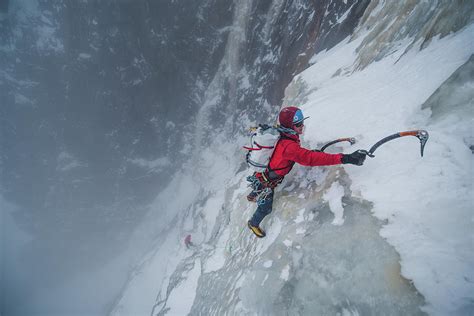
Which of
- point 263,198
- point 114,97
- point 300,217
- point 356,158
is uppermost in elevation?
point 114,97

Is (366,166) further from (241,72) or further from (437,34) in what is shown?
(241,72)

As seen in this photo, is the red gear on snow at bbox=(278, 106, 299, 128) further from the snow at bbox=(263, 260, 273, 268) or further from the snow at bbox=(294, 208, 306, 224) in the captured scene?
the snow at bbox=(263, 260, 273, 268)

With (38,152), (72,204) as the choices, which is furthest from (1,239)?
(38,152)

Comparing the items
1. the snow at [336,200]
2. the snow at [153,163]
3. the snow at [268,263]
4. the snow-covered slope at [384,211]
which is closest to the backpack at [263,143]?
the snow-covered slope at [384,211]

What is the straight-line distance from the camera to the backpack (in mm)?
4340

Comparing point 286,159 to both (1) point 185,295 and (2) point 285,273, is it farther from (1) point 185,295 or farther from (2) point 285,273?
(1) point 185,295

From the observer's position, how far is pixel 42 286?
43094mm

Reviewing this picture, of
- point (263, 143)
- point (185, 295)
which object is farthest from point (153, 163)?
point (263, 143)

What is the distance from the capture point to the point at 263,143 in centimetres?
445

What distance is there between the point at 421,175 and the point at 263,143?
2.24 metres

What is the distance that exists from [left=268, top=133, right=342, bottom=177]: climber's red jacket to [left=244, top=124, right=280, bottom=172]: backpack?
0.53 feet

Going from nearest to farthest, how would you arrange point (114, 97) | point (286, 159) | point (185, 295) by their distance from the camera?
point (286, 159) < point (185, 295) < point (114, 97)

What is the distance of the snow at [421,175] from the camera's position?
7.28ft

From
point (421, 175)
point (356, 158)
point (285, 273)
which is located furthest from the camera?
point (285, 273)
